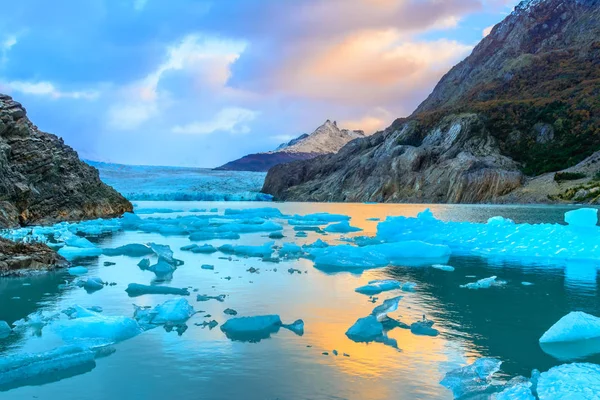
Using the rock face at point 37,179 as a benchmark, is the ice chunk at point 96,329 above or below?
below

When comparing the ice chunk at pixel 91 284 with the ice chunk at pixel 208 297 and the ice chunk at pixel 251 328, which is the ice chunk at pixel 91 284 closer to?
the ice chunk at pixel 208 297

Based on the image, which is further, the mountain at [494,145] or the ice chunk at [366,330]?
the mountain at [494,145]

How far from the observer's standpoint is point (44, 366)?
666 cm

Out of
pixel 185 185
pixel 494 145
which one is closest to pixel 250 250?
pixel 494 145

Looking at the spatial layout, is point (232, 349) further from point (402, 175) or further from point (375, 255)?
point (402, 175)

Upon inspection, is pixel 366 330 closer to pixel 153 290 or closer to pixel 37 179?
pixel 153 290

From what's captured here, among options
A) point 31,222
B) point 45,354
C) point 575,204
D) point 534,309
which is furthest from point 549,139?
point 45,354

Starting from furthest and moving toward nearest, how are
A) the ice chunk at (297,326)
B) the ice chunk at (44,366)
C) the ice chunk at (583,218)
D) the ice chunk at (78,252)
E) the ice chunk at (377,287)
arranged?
the ice chunk at (583,218) < the ice chunk at (78,252) < the ice chunk at (377,287) < the ice chunk at (297,326) < the ice chunk at (44,366)

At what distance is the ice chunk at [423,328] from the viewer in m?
8.41

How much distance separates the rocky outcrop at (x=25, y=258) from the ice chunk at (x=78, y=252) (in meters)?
3.09

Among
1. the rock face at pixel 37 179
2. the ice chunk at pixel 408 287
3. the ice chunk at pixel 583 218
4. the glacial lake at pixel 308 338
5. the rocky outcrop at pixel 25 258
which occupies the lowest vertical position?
the glacial lake at pixel 308 338

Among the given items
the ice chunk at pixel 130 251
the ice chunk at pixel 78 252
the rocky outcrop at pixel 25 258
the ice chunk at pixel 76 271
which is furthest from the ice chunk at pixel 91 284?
the ice chunk at pixel 130 251

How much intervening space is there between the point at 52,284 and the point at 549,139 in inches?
3303

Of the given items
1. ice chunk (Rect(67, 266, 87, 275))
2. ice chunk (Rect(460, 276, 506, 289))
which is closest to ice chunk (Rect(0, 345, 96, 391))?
ice chunk (Rect(67, 266, 87, 275))
